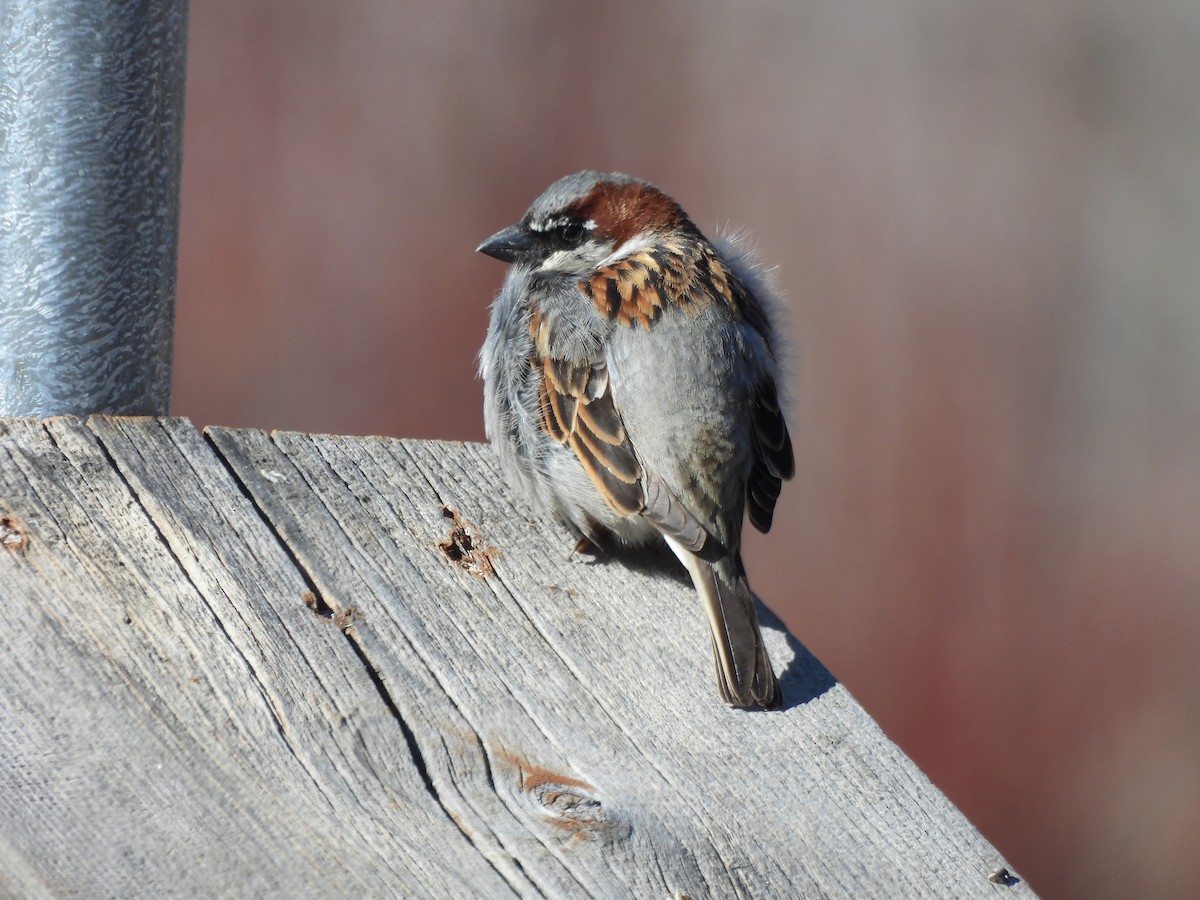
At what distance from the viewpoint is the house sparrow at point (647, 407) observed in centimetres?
240

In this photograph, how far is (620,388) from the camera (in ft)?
8.20

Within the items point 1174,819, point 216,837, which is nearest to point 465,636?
point 216,837

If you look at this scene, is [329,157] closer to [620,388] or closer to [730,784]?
[620,388]

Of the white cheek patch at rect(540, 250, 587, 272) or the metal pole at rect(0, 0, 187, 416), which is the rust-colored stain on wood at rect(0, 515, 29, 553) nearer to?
the metal pole at rect(0, 0, 187, 416)

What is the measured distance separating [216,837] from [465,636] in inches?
20.6

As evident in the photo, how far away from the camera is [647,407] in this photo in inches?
97.3

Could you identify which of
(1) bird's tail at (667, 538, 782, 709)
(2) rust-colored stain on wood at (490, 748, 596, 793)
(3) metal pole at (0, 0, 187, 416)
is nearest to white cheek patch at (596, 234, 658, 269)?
(1) bird's tail at (667, 538, 782, 709)

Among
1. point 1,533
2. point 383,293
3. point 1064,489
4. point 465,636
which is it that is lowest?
point 1064,489

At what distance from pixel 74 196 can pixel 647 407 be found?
3.21 ft

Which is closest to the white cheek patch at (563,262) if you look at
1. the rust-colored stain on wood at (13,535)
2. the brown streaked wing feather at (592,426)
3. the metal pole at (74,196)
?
the brown streaked wing feather at (592,426)

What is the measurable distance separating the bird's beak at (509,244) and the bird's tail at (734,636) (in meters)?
0.94

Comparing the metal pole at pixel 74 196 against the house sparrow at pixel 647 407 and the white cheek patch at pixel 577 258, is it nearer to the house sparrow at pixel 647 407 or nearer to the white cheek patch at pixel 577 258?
the house sparrow at pixel 647 407

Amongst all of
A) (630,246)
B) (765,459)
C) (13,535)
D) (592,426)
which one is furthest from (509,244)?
(13,535)

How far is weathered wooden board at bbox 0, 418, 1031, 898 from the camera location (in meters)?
1.51
